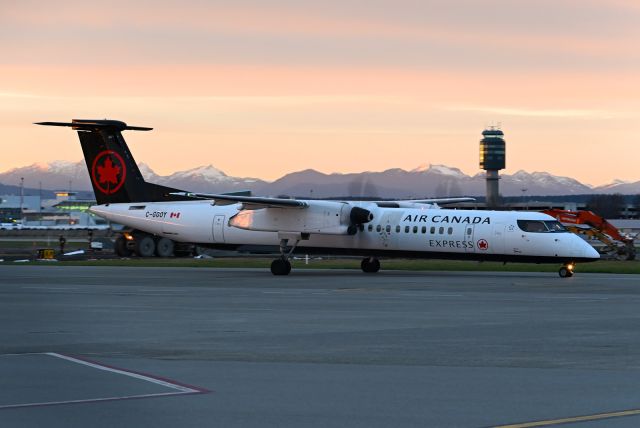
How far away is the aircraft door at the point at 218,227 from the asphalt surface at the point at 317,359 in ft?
52.1

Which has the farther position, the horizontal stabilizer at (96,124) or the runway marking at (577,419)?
the horizontal stabilizer at (96,124)

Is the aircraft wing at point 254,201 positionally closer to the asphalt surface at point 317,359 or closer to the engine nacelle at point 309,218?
the engine nacelle at point 309,218

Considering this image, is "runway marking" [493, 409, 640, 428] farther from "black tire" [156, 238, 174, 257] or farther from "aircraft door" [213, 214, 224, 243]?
"black tire" [156, 238, 174, 257]

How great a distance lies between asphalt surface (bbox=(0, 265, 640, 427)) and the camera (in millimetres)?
9922

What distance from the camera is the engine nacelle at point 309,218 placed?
1634 inches

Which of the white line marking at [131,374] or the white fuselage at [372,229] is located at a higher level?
the white fuselage at [372,229]

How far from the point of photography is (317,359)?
14.0 m

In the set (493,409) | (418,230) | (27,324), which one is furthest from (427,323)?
(418,230)

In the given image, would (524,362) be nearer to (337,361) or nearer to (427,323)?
(337,361)

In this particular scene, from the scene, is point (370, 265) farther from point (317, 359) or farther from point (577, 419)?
point (577, 419)

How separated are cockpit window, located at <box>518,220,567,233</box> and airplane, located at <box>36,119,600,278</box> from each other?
0.12ft

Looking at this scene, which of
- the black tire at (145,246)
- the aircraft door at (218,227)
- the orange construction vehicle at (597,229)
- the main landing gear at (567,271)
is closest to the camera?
the main landing gear at (567,271)

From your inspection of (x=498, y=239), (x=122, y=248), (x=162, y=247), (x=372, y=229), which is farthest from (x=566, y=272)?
(x=162, y=247)

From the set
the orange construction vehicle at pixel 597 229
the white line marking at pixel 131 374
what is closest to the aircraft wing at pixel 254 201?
the white line marking at pixel 131 374
